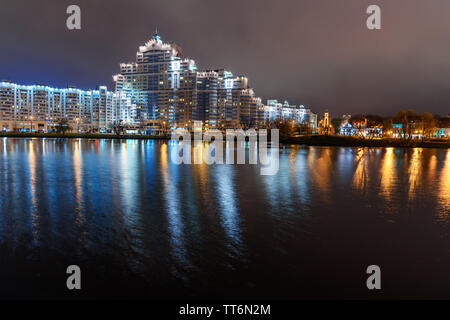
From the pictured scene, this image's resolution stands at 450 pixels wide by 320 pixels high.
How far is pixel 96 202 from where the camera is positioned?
42.3 feet

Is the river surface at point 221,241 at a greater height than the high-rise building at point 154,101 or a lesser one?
lesser

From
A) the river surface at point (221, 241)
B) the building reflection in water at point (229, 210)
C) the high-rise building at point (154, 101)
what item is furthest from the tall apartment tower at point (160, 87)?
the river surface at point (221, 241)

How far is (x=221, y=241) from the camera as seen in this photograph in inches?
336

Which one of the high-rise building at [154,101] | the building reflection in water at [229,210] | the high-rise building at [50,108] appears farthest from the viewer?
the high-rise building at [154,101]

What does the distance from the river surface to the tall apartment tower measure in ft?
509

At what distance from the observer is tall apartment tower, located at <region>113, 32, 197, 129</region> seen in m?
170

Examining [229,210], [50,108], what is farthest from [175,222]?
[50,108]

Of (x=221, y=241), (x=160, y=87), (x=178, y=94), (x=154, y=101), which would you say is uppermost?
(x=160, y=87)

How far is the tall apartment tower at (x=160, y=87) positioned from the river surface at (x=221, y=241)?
6112 inches

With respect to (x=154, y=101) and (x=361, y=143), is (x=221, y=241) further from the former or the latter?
(x=154, y=101)

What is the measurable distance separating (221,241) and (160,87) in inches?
6956

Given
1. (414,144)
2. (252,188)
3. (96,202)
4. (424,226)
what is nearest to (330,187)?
(252,188)

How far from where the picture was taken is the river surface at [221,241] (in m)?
6.30

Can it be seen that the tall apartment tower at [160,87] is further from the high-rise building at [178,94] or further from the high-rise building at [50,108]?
the high-rise building at [50,108]
